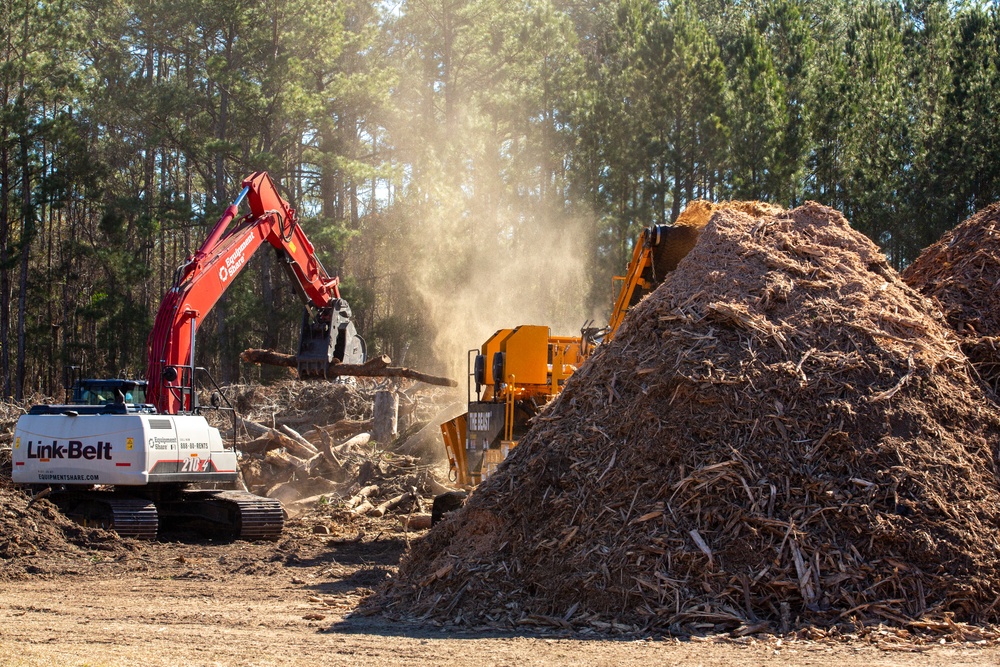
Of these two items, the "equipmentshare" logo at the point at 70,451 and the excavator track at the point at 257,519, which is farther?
the excavator track at the point at 257,519

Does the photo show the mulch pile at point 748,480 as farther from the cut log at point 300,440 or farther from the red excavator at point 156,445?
the cut log at point 300,440

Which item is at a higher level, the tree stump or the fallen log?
the fallen log

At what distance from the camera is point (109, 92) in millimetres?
29141

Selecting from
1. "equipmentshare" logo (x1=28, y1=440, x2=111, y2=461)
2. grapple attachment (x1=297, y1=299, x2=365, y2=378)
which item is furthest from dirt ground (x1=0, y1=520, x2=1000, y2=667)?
grapple attachment (x1=297, y1=299, x2=365, y2=378)

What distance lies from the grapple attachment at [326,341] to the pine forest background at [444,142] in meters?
12.7

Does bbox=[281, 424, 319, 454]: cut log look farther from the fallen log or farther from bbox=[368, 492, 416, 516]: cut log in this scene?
bbox=[368, 492, 416, 516]: cut log

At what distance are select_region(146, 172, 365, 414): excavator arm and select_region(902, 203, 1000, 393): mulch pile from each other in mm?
7772

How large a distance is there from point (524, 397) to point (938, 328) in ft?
18.2

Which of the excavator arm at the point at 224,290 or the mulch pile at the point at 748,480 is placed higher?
the excavator arm at the point at 224,290

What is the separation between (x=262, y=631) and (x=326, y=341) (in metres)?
7.67

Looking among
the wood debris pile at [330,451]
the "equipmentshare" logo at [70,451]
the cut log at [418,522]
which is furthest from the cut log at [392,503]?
the "equipmentshare" logo at [70,451]

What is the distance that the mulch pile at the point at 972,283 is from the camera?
27.1 feet

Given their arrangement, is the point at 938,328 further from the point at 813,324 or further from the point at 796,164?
the point at 796,164

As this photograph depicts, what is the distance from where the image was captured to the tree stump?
19859mm
